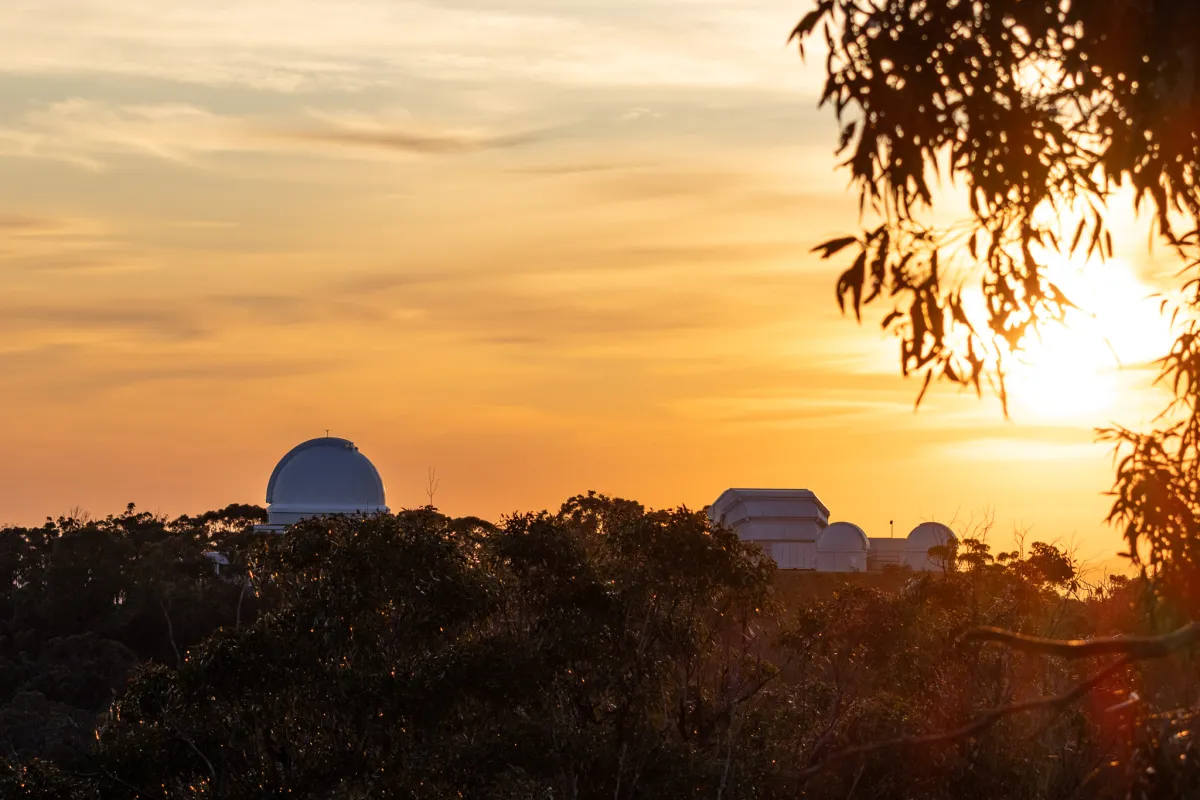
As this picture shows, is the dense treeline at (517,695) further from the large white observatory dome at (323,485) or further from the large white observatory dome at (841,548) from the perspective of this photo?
the large white observatory dome at (841,548)

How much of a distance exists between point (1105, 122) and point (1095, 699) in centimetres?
1917

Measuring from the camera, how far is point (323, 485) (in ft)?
251

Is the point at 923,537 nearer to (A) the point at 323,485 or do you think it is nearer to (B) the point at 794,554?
(B) the point at 794,554

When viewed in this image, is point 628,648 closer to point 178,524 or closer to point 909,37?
point 909,37

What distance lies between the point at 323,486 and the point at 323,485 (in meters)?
0.05

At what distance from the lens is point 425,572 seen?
19703mm

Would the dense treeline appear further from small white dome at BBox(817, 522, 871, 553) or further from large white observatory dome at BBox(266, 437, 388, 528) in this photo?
small white dome at BBox(817, 522, 871, 553)

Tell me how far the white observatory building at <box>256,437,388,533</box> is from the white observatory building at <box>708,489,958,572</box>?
23.7 meters

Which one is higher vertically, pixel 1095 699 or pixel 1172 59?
pixel 1172 59

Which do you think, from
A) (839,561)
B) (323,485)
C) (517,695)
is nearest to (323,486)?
(323,485)

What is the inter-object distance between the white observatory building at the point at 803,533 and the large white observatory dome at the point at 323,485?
23643mm

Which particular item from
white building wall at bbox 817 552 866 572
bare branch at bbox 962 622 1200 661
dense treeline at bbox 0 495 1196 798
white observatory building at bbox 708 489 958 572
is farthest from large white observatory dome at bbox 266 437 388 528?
bare branch at bbox 962 622 1200 661

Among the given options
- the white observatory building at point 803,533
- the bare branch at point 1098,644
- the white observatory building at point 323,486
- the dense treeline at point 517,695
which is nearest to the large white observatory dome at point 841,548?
the white observatory building at point 803,533

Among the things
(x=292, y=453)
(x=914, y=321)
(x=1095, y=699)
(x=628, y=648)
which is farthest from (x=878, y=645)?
(x=292, y=453)
